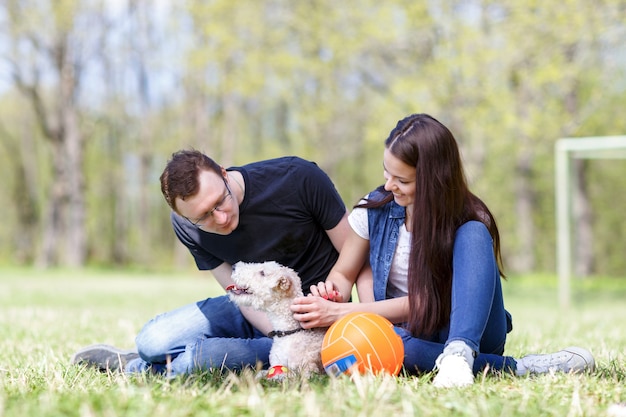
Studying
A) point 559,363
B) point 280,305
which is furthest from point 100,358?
point 559,363

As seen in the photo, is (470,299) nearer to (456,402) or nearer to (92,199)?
(456,402)

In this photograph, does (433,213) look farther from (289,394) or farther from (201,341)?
(201,341)

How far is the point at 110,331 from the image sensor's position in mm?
6238

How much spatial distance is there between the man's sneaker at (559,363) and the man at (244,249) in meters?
1.15

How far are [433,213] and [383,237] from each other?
0.39 m

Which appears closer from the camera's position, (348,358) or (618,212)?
(348,358)

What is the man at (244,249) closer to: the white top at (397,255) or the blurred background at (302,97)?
the white top at (397,255)

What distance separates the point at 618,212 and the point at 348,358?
94.5 feet

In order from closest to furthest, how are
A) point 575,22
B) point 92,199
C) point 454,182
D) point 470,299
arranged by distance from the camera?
point 470,299, point 454,182, point 575,22, point 92,199

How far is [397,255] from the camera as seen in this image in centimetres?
376

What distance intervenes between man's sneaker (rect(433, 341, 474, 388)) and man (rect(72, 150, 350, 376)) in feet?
3.47

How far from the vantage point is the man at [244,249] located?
3.74 m

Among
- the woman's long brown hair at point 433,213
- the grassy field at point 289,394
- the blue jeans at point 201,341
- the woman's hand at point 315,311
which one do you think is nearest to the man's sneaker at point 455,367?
the grassy field at point 289,394

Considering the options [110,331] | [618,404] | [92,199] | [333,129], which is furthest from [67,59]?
[618,404]
